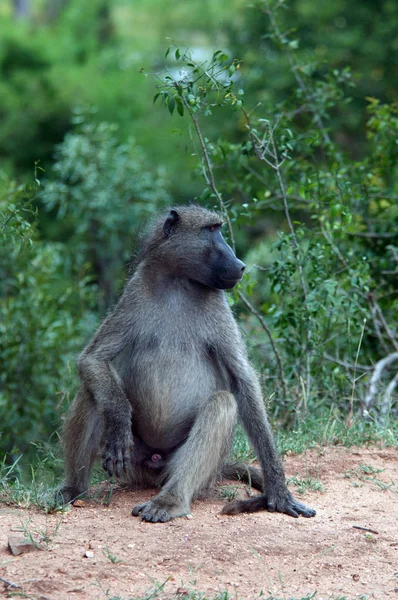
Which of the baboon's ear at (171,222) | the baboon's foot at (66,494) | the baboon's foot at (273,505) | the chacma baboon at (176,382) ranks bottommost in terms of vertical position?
the baboon's foot at (66,494)

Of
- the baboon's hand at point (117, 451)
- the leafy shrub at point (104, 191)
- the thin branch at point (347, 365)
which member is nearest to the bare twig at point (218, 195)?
the thin branch at point (347, 365)

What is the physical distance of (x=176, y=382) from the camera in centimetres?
401

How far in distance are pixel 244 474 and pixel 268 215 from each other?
4.15 m

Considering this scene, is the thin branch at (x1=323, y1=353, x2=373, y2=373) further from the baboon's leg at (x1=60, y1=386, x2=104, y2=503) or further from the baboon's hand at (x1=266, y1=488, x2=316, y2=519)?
the baboon's leg at (x1=60, y1=386, x2=104, y2=503)

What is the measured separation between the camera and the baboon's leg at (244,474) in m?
4.21

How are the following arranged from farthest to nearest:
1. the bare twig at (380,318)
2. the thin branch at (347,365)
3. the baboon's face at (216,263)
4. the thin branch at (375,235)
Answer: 1. the thin branch at (375,235)
2. the bare twig at (380,318)
3. the thin branch at (347,365)
4. the baboon's face at (216,263)

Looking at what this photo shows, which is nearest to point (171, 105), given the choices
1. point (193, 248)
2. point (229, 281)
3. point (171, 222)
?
point (171, 222)

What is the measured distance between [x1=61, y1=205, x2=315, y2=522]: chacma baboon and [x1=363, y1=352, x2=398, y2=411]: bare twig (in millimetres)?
1412

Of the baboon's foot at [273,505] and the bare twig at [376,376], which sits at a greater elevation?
the bare twig at [376,376]

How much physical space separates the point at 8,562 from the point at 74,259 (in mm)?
6072

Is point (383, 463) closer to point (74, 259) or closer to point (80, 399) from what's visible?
point (80, 399)

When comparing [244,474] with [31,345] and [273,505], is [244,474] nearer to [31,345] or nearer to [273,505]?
[273,505]

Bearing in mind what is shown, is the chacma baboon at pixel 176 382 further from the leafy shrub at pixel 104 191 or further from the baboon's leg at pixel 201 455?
the leafy shrub at pixel 104 191

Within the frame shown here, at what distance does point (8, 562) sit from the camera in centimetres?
300
